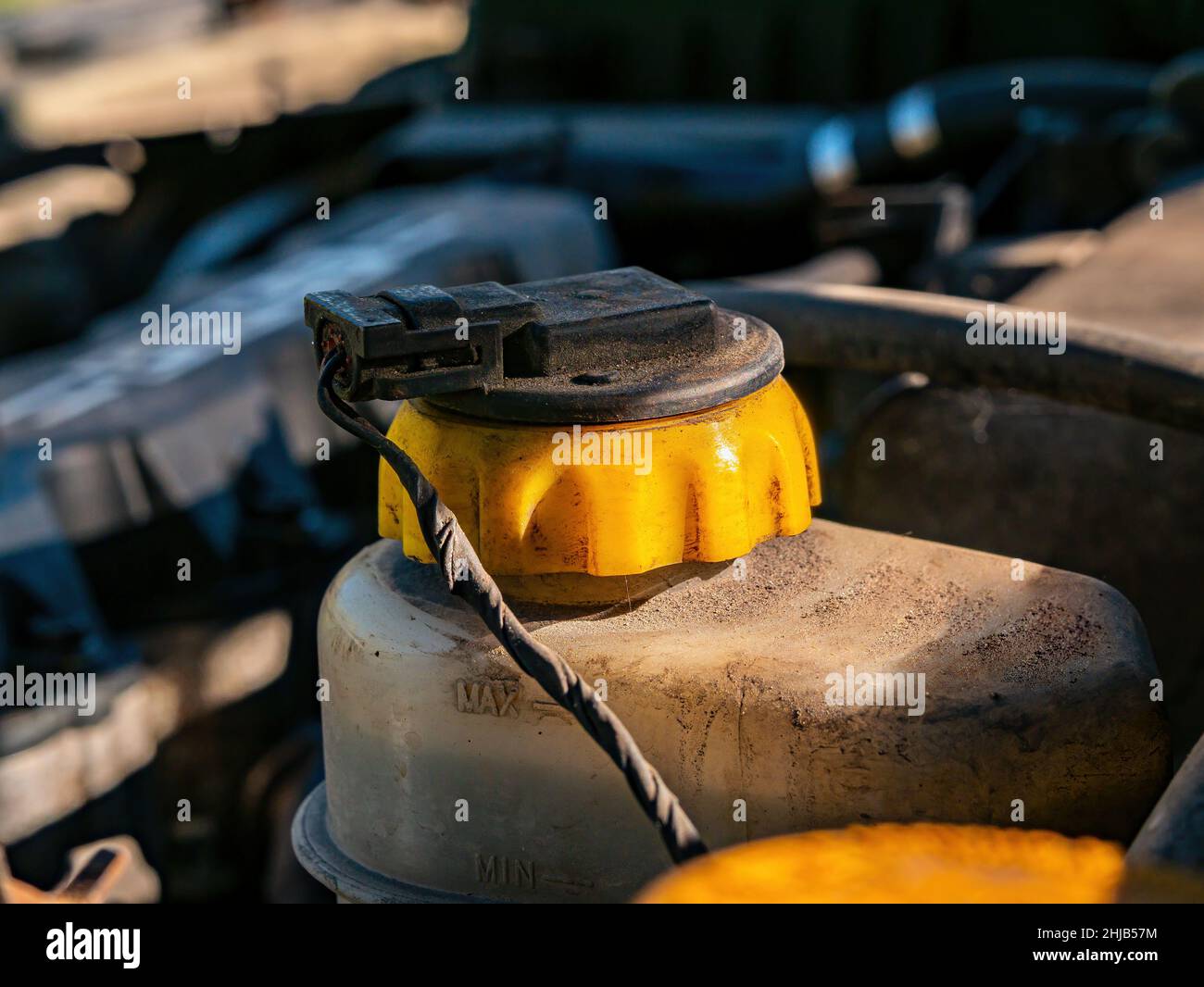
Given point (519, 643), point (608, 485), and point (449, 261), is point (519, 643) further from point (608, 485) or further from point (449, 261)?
point (449, 261)

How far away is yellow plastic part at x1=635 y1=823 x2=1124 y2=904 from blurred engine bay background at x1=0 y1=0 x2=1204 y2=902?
2.48 feet

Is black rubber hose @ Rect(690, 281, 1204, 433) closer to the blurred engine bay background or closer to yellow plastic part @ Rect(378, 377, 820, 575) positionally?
the blurred engine bay background

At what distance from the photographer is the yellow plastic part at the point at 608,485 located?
0.91 metres

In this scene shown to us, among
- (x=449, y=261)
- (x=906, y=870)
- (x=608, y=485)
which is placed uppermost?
(x=608, y=485)

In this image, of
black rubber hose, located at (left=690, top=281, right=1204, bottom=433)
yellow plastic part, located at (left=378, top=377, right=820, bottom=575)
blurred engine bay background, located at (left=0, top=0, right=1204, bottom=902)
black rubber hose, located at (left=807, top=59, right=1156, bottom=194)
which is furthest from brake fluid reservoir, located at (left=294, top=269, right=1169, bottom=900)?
black rubber hose, located at (left=807, top=59, right=1156, bottom=194)

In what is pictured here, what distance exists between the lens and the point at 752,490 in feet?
3.09

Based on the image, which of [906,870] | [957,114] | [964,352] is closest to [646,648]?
[906,870]

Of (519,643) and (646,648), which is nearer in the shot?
(519,643)

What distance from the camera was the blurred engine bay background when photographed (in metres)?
1.78

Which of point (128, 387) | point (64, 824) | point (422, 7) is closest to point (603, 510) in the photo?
→ point (64, 824)

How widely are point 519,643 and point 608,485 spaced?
145 millimetres

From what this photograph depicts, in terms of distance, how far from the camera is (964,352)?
143 centimetres

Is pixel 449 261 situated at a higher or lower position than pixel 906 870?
lower
